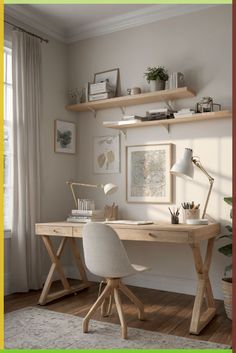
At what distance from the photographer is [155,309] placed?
3281 millimetres

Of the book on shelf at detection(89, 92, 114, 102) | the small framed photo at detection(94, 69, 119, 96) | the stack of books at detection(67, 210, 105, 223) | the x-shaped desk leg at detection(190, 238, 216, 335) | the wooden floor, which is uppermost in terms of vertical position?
the small framed photo at detection(94, 69, 119, 96)

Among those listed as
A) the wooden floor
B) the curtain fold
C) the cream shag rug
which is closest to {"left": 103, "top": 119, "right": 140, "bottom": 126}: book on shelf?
the curtain fold

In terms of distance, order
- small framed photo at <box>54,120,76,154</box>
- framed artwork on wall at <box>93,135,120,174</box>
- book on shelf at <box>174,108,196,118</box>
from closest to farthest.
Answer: book on shelf at <box>174,108,196,118</box> → framed artwork on wall at <box>93,135,120,174</box> → small framed photo at <box>54,120,76,154</box>

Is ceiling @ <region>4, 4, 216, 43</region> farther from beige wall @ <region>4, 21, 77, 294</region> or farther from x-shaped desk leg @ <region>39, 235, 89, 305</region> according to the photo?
x-shaped desk leg @ <region>39, 235, 89, 305</region>

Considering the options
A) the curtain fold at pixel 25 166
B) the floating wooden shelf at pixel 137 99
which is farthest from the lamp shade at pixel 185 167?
the curtain fold at pixel 25 166

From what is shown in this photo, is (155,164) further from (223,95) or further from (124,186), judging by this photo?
(223,95)

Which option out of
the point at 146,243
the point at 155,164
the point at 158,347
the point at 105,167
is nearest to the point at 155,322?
the point at 158,347

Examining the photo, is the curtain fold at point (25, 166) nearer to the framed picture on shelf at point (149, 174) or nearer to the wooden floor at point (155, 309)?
the wooden floor at point (155, 309)

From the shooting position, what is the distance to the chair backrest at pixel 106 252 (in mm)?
2697

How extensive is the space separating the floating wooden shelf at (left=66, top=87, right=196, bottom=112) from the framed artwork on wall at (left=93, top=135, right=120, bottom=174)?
37 cm

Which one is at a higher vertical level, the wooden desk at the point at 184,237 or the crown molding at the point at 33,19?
the crown molding at the point at 33,19

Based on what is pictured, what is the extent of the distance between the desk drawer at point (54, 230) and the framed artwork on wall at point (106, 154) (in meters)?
1.07

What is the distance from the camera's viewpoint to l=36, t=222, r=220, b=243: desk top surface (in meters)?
2.90

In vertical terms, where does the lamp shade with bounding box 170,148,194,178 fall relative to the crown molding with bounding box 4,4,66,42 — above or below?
below
